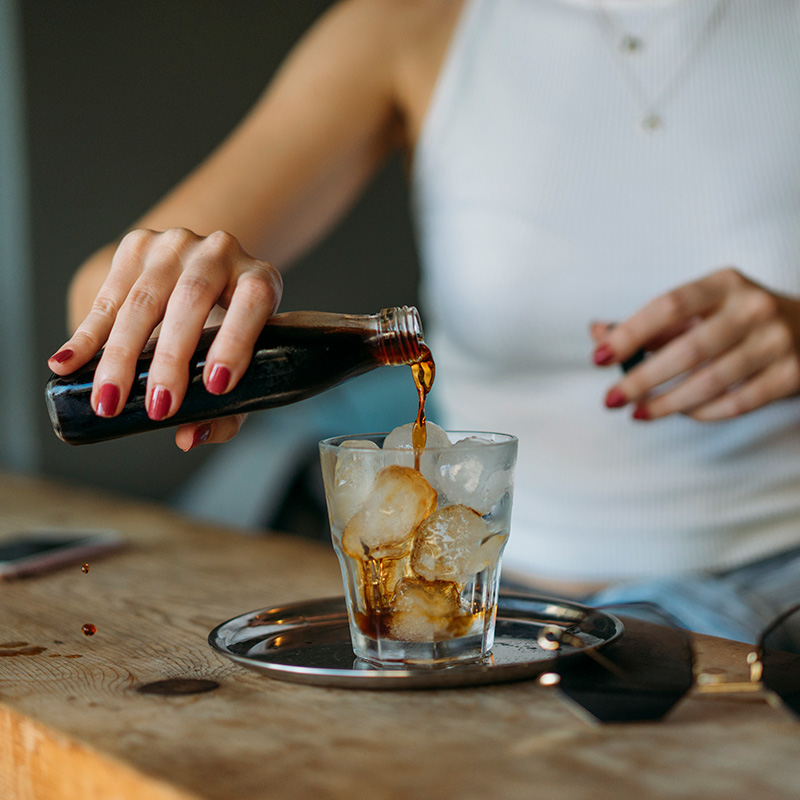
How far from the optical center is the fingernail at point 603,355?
2.82 ft

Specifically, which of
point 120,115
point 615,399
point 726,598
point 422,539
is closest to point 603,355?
point 615,399

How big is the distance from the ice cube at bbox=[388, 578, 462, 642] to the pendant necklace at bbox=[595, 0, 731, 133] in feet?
2.74

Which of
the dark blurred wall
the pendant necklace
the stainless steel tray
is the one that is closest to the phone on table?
the stainless steel tray

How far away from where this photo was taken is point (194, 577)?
899 mm

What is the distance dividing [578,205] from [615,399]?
37 centimetres

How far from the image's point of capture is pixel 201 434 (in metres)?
0.65

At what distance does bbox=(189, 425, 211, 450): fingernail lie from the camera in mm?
641

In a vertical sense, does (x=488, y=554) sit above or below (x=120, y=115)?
below

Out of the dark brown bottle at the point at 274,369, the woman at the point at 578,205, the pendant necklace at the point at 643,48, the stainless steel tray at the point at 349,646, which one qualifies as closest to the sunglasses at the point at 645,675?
the stainless steel tray at the point at 349,646

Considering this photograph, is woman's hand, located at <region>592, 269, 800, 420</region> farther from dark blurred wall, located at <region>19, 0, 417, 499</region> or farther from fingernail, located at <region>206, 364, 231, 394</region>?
dark blurred wall, located at <region>19, 0, 417, 499</region>

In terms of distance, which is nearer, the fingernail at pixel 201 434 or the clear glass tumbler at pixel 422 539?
the clear glass tumbler at pixel 422 539

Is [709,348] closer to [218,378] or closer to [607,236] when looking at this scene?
[607,236]

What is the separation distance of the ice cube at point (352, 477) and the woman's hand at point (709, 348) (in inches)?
14.9

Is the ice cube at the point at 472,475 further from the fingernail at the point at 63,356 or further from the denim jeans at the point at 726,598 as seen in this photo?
the denim jeans at the point at 726,598
